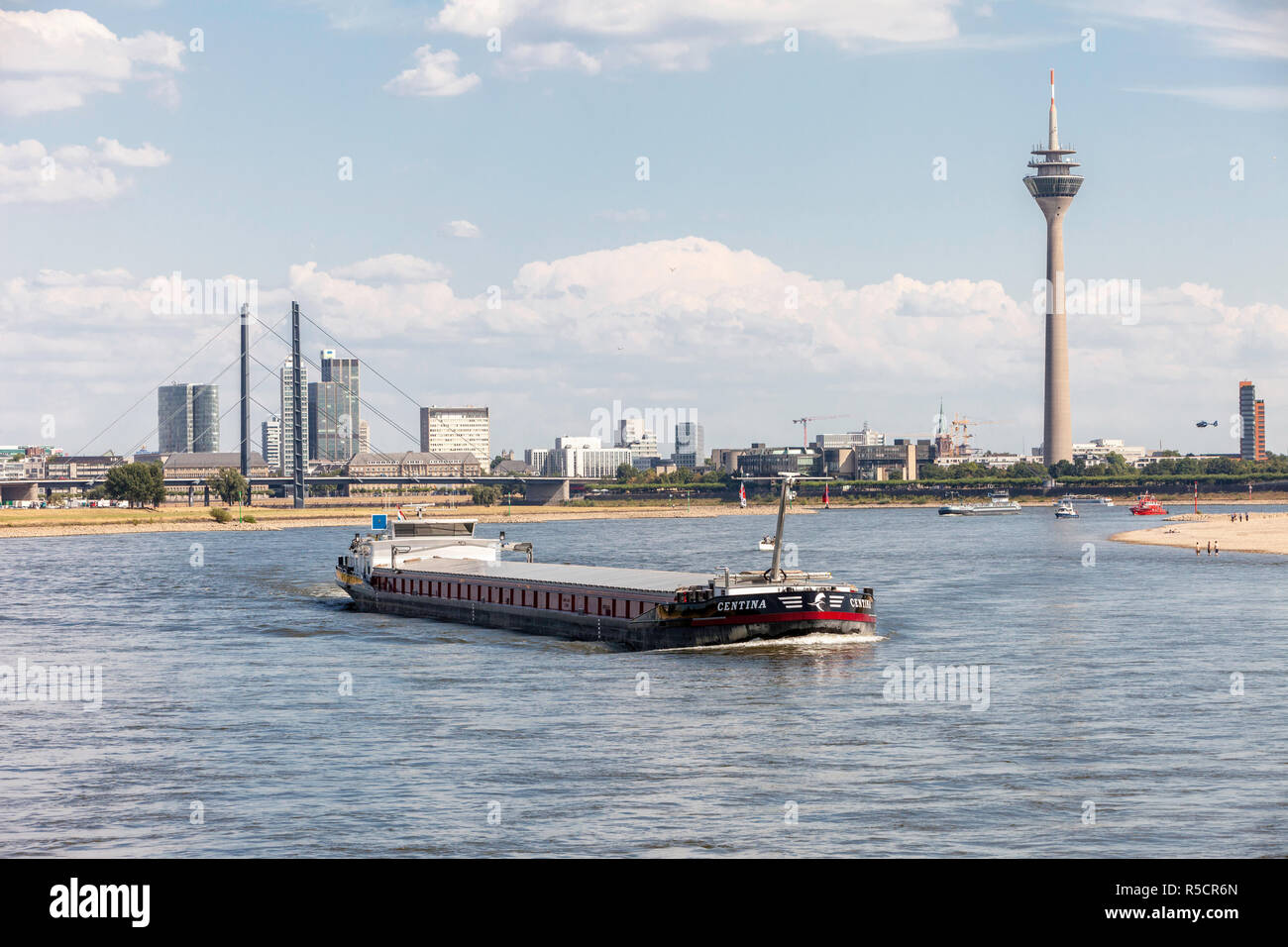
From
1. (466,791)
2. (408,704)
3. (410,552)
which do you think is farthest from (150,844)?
(410,552)

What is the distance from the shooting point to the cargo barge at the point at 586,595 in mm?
46375

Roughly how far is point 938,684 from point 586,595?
18.3 metres

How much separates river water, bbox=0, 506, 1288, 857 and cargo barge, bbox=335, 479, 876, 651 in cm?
105

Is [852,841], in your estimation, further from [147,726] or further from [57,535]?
[57,535]

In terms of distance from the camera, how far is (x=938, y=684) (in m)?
38.9

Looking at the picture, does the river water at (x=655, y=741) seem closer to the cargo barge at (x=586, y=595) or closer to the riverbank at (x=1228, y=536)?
the cargo barge at (x=586, y=595)

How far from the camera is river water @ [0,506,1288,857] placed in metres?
22.1

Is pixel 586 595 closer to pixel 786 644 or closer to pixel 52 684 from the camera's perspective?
pixel 786 644
